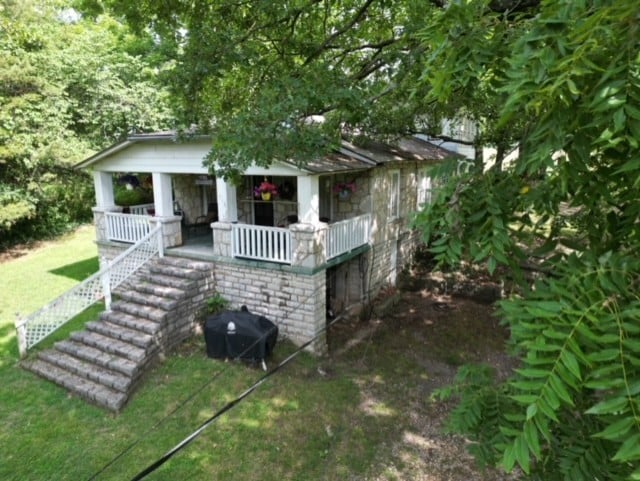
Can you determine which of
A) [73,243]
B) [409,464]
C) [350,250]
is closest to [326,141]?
[350,250]

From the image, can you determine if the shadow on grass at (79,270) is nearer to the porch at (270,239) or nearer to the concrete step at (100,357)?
the porch at (270,239)

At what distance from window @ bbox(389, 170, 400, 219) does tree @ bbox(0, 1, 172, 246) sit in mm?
8594

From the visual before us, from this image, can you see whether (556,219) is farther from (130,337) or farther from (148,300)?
(148,300)

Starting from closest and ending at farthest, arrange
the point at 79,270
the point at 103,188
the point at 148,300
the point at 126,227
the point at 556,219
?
1. the point at 556,219
2. the point at 148,300
3. the point at 126,227
4. the point at 103,188
5. the point at 79,270

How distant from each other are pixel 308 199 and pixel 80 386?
526 centimetres

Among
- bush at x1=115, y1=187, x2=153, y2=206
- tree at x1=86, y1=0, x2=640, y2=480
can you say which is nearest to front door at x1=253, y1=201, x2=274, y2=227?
bush at x1=115, y1=187, x2=153, y2=206

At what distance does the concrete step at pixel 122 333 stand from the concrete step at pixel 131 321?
7 centimetres

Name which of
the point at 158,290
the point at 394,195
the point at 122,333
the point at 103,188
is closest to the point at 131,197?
the point at 103,188

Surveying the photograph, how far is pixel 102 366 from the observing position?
7.44 meters

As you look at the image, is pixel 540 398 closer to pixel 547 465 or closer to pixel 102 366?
pixel 547 465

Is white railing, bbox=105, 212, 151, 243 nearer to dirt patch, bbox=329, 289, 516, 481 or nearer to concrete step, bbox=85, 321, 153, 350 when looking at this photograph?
concrete step, bbox=85, 321, 153, 350

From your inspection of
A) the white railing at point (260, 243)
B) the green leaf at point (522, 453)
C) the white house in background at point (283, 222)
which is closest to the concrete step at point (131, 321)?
the white house in background at point (283, 222)

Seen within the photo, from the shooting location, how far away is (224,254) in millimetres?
9141

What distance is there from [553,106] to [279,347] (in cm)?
771
